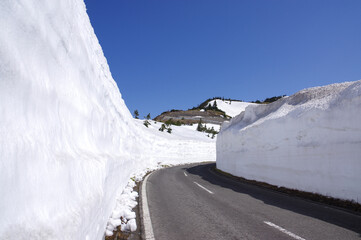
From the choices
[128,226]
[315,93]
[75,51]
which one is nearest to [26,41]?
[75,51]

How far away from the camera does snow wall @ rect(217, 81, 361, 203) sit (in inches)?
260

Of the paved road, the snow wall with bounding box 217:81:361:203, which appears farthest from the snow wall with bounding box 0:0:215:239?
the snow wall with bounding box 217:81:361:203

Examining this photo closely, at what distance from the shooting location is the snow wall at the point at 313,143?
661cm

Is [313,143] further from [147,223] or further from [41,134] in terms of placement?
[41,134]

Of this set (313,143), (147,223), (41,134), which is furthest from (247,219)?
(313,143)

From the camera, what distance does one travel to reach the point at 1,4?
1.79 metres

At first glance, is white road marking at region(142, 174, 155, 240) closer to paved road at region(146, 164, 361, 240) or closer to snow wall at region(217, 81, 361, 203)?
paved road at region(146, 164, 361, 240)

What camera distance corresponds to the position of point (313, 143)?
8141mm

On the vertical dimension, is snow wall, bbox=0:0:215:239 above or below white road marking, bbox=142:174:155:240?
above

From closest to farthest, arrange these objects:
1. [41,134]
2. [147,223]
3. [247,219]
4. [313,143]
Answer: [41,134] → [147,223] → [247,219] → [313,143]

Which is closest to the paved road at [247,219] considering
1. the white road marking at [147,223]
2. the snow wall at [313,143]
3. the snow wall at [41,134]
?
the white road marking at [147,223]

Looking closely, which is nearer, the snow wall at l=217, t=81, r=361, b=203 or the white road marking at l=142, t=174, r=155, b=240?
the white road marking at l=142, t=174, r=155, b=240

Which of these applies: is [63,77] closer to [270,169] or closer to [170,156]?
[270,169]

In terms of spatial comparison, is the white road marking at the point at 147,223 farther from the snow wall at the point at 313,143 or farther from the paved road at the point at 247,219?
the snow wall at the point at 313,143
